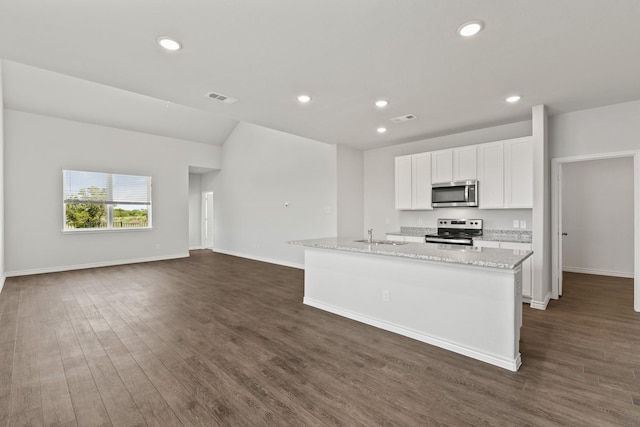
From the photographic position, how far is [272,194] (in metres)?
7.78

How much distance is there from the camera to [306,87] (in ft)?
11.0

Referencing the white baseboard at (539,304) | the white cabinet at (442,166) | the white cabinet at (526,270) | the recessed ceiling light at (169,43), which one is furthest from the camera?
the white cabinet at (442,166)

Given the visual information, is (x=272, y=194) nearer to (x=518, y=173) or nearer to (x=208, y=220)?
(x=208, y=220)

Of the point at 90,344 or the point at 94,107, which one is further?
the point at 94,107

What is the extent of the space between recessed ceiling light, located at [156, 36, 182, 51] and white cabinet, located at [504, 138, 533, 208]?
4.42 metres

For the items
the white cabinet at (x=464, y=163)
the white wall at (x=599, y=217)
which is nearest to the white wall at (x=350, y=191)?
the white cabinet at (x=464, y=163)

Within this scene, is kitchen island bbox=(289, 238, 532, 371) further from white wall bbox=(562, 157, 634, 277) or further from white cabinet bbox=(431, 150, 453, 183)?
Answer: white wall bbox=(562, 157, 634, 277)

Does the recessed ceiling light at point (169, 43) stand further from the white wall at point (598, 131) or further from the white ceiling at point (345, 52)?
the white wall at point (598, 131)

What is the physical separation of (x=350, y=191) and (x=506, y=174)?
114 inches

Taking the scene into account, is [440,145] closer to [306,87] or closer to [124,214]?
[306,87]

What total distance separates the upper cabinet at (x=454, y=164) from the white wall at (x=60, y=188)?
6.79 metres

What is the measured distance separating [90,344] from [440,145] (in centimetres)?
579

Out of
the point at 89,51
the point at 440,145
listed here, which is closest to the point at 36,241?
the point at 89,51

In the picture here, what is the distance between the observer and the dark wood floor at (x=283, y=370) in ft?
6.44
